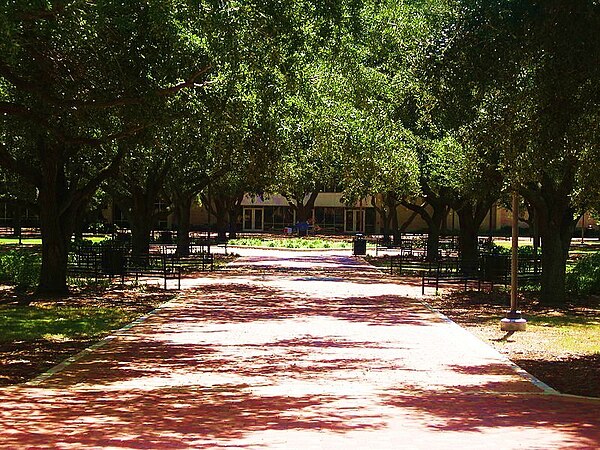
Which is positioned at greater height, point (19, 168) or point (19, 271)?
point (19, 168)

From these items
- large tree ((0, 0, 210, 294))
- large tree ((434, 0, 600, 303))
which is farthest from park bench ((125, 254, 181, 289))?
large tree ((434, 0, 600, 303))

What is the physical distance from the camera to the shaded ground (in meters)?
11.5

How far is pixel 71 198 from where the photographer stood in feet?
72.1

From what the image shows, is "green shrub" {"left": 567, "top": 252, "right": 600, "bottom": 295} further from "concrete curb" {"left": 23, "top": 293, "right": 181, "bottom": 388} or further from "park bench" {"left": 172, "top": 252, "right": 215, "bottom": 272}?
"park bench" {"left": 172, "top": 252, "right": 215, "bottom": 272}

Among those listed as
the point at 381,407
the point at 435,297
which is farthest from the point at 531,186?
the point at 381,407

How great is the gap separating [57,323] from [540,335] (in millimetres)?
8758

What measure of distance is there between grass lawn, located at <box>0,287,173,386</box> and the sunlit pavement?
1.76 ft

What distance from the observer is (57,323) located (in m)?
16.6

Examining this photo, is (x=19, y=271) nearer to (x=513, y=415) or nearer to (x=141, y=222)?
(x=141, y=222)

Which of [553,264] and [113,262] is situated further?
[113,262]

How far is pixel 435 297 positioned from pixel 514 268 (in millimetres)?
7077

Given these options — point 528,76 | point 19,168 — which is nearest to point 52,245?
point 19,168

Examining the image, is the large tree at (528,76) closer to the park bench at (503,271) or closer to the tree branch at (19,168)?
the park bench at (503,271)

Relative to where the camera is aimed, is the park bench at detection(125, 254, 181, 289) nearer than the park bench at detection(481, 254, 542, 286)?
No
